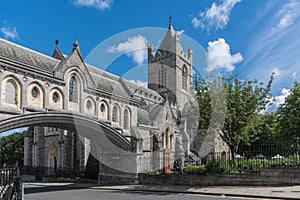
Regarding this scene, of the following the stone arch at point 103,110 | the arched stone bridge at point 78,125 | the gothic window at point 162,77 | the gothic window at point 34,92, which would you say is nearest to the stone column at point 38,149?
the arched stone bridge at point 78,125

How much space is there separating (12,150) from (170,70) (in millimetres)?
38470

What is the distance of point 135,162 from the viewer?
66.3ft

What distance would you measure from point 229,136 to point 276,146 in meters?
2.80

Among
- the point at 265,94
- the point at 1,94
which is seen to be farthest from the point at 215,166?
the point at 1,94

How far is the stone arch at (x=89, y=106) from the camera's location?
17.5 m

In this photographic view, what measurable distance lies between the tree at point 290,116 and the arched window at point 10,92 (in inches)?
1006

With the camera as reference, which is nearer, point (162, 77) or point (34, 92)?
point (34, 92)

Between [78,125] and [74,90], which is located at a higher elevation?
[74,90]

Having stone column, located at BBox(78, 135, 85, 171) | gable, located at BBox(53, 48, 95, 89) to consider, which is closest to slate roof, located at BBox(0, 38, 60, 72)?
gable, located at BBox(53, 48, 95, 89)

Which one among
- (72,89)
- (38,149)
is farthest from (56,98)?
(38,149)

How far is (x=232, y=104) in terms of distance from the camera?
17.0 meters

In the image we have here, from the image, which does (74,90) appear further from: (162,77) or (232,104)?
(162,77)

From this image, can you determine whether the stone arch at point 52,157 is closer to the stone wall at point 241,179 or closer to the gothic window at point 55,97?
the stone wall at point 241,179

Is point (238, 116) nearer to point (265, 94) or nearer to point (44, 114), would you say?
point (265, 94)
